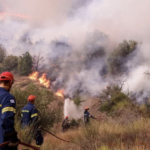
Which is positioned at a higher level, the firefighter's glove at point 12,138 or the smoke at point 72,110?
the firefighter's glove at point 12,138

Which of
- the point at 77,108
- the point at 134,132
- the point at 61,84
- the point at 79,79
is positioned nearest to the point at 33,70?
the point at 61,84

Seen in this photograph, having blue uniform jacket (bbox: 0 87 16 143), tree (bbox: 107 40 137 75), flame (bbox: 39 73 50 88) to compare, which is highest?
tree (bbox: 107 40 137 75)

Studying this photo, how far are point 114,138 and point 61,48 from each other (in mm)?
39317

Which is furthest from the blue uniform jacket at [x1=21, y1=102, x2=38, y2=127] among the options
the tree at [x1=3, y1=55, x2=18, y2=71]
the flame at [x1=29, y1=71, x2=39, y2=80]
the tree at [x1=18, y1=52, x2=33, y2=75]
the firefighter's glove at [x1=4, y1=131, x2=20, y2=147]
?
the tree at [x1=3, y1=55, x2=18, y2=71]

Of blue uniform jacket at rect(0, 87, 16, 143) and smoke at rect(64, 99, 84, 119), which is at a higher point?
blue uniform jacket at rect(0, 87, 16, 143)

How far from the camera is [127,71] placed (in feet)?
68.6

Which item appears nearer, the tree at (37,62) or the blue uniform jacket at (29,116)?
the blue uniform jacket at (29,116)

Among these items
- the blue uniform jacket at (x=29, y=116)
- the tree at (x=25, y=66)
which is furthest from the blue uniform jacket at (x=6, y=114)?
the tree at (x=25, y=66)

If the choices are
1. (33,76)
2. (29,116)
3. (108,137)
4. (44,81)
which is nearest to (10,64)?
(33,76)

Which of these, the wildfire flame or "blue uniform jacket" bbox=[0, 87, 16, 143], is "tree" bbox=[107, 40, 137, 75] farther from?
"blue uniform jacket" bbox=[0, 87, 16, 143]

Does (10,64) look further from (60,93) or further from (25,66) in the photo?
(60,93)

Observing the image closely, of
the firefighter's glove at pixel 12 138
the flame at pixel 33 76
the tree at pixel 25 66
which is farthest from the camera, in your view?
the tree at pixel 25 66

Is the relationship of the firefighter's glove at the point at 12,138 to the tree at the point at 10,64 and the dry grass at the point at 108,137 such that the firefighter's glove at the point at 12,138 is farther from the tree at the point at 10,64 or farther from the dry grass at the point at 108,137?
the tree at the point at 10,64

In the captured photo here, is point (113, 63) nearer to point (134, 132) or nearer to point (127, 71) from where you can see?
point (127, 71)
